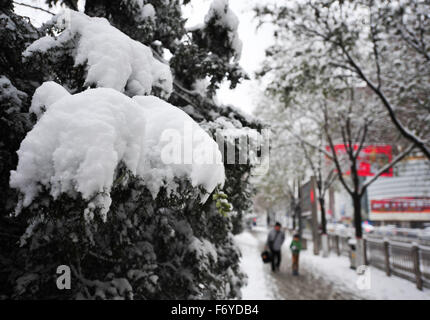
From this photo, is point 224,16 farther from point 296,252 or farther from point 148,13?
point 296,252

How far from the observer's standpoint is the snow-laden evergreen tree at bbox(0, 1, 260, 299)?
111 centimetres

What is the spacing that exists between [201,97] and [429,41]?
7342mm

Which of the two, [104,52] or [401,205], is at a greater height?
[104,52]

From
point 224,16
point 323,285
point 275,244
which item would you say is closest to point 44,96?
point 224,16

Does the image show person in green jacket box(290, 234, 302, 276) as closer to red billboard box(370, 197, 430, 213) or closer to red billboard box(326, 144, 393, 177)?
red billboard box(326, 144, 393, 177)

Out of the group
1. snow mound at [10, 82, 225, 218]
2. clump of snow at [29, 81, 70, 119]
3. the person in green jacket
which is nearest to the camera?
snow mound at [10, 82, 225, 218]

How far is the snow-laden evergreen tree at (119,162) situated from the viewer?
111cm

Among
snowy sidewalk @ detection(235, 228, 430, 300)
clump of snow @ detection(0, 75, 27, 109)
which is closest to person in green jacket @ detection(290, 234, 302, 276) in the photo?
snowy sidewalk @ detection(235, 228, 430, 300)

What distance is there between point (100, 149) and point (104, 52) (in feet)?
3.10

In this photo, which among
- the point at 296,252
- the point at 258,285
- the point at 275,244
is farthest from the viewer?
the point at 275,244

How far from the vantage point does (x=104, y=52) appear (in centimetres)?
176

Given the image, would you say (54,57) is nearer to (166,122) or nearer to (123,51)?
(123,51)
